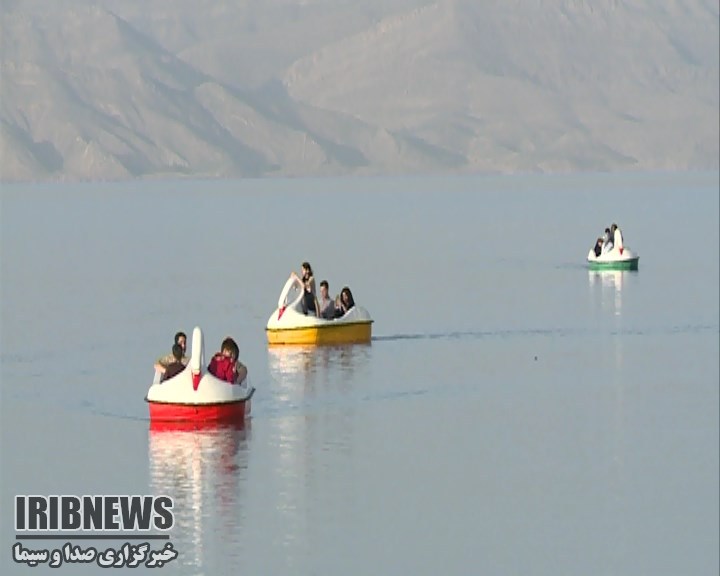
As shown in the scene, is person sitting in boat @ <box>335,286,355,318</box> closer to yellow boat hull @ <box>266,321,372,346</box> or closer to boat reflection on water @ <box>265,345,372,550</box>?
yellow boat hull @ <box>266,321,372,346</box>

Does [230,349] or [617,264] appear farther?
[617,264]

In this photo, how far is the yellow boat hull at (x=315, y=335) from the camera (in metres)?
48.4

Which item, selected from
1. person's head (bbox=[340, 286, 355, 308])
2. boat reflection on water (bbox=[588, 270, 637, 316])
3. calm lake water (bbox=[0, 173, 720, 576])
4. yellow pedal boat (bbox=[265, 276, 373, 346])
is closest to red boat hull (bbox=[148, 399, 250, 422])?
calm lake water (bbox=[0, 173, 720, 576])

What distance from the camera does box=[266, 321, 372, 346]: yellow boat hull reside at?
48.4m

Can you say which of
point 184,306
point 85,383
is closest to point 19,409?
point 85,383

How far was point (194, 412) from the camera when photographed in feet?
117

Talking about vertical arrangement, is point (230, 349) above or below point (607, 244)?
below

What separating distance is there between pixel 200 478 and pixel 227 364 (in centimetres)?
421

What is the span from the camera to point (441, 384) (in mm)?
44469

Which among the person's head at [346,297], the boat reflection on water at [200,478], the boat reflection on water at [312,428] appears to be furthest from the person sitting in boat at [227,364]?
the person's head at [346,297]

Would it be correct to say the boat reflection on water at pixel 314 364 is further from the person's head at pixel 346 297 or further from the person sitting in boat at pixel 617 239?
the person sitting in boat at pixel 617 239

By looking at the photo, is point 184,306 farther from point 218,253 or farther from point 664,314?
point 218,253

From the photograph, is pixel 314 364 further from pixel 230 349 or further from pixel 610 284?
pixel 610 284

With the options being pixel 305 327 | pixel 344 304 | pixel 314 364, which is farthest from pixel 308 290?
pixel 314 364
